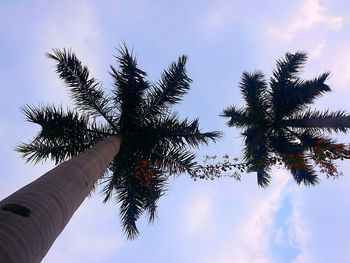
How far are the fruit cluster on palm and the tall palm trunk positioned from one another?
5.02 metres

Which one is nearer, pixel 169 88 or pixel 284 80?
pixel 169 88

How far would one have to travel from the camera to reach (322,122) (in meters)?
10.6

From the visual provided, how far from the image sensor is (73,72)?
824 cm

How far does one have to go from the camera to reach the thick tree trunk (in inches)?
83.6

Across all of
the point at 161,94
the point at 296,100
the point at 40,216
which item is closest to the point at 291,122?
the point at 296,100

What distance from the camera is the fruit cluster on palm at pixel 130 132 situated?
7949 millimetres

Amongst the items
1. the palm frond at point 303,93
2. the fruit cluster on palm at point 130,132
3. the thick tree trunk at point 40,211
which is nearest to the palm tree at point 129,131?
the fruit cluster on palm at point 130,132

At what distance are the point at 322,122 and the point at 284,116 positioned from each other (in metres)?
1.56

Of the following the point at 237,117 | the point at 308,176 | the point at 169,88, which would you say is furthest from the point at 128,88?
the point at 308,176

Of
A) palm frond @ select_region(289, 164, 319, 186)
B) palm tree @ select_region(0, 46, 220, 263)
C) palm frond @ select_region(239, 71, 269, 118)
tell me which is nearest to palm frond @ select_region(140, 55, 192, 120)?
palm tree @ select_region(0, 46, 220, 263)

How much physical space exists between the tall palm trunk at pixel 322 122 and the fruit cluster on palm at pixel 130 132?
5020 millimetres

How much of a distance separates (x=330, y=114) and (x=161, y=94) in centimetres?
768

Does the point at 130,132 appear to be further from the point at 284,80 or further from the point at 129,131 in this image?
the point at 284,80

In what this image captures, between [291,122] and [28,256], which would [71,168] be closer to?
[28,256]
